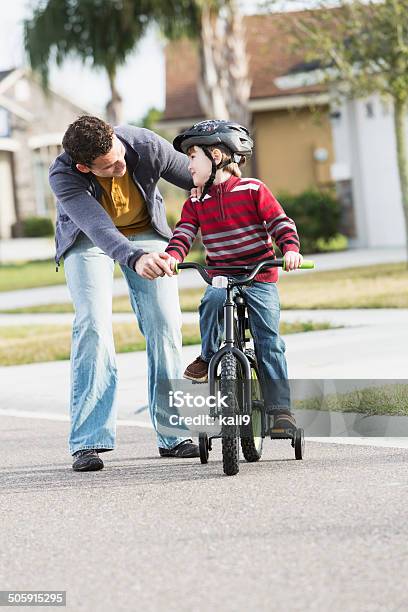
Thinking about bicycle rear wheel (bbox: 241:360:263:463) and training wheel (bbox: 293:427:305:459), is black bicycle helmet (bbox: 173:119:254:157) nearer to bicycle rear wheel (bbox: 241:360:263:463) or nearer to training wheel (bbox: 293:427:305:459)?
bicycle rear wheel (bbox: 241:360:263:463)

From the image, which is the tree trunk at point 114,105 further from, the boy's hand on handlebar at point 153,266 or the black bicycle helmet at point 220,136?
the boy's hand on handlebar at point 153,266

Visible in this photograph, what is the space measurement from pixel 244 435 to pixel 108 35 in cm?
2823

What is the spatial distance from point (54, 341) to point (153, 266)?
24.8 feet

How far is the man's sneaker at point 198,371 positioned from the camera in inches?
271

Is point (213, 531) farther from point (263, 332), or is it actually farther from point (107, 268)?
point (107, 268)

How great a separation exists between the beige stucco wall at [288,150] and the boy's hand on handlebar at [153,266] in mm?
28372

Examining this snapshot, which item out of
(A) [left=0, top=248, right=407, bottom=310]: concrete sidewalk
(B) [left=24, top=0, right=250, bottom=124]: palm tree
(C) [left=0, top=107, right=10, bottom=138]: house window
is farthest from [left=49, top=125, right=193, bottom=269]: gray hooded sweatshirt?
(C) [left=0, top=107, right=10, bottom=138]: house window

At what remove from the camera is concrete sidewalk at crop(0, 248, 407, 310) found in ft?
69.9

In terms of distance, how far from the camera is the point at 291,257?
6508 millimetres

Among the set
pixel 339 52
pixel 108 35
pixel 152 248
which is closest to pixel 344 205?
pixel 108 35

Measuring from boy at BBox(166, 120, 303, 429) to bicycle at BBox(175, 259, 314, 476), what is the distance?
5 centimetres

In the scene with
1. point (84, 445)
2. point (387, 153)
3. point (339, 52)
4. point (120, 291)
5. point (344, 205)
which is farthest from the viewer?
point (344, 205)

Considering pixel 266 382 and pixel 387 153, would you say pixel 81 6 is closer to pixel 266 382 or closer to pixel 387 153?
pixel 387 153

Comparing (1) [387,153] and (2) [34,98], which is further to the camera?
(2) [34,98]
